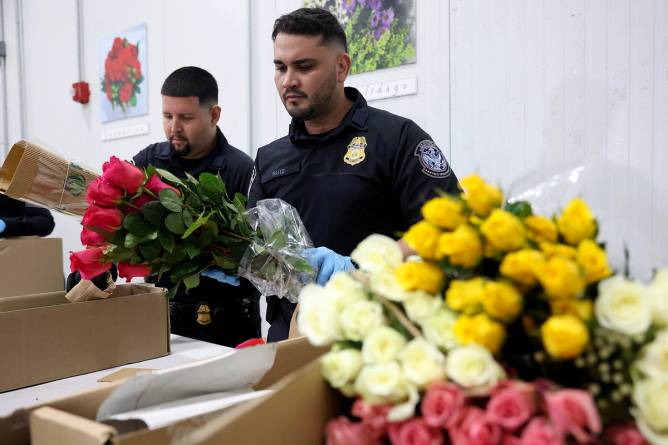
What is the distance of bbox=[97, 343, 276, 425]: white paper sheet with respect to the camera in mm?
604

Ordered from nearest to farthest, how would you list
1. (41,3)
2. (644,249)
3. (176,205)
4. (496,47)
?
(644,249)
(176,205)
(496,47)
(41,3)

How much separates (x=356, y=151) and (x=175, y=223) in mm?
664

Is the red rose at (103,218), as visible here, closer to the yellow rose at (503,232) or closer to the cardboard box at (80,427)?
the cardboard box at (80,427)

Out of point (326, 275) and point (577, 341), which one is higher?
point (577, 341)

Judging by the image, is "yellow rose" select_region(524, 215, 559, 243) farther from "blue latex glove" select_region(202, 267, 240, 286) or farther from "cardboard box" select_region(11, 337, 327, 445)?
"blue latex glove" select_region(202, 267, 240, 286)

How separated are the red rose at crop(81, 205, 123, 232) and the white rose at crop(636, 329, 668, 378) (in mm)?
915

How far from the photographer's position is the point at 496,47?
207 cm

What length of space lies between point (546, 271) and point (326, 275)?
88 cm

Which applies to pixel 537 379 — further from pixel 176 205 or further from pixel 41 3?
pixel 41 3

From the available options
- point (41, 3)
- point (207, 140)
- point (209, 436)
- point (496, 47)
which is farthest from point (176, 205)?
point (41, 3)

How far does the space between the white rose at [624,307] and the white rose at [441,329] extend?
0.38 feet

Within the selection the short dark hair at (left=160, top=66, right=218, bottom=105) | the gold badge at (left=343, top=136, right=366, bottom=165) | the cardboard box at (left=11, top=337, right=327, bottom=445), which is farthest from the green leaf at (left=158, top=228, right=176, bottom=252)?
the short dark hair at (left=160, top=66, right=218, bottom=105)

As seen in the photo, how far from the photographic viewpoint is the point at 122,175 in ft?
3.59

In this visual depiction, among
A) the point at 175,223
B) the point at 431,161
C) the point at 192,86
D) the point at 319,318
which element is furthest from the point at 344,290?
the point at 192,86
